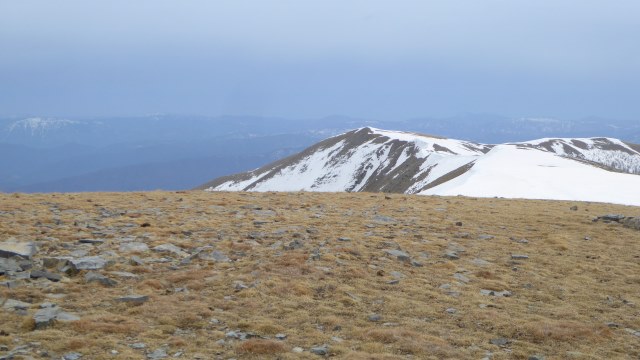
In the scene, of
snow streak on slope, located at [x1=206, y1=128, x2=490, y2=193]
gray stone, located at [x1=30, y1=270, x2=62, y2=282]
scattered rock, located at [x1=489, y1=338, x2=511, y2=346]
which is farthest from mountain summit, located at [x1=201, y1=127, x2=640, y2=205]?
gray stone, located at [x1=30, y1=270, x2=62, y2=282]

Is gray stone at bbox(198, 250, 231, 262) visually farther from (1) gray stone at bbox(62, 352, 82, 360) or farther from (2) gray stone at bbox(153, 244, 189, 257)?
(1) gray stone at bbox(62, 352, 82, 360)

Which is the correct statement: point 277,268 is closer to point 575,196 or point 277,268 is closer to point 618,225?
point 618,225

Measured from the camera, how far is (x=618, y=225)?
1057 inches

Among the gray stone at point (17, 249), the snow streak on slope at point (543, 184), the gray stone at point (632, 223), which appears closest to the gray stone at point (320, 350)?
the gray stone at point (17, 249)

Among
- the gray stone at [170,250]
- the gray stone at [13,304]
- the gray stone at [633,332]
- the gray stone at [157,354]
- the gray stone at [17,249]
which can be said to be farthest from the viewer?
the gray stone at [170,250]

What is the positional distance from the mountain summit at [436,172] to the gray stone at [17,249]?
46886 mm

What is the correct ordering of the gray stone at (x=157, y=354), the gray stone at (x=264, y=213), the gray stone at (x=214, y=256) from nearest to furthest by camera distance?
the gray stone at (x=157, y=354) → the gray stone at (x=214, y=256) → the gray stone at (x=264, y=213)

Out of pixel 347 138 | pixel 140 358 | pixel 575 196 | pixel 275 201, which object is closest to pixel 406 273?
pixel 140 358

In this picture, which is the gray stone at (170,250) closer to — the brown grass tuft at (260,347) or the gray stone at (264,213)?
the brown grass tuft at (260,347)

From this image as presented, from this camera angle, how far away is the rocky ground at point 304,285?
1109 cm

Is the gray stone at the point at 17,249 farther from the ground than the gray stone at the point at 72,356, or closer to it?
farther from the ground

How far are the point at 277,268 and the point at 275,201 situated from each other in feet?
46.2

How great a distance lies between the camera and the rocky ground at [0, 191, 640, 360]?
11.1 m

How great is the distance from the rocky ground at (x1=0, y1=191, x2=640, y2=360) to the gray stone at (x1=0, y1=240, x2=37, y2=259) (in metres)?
0.05
